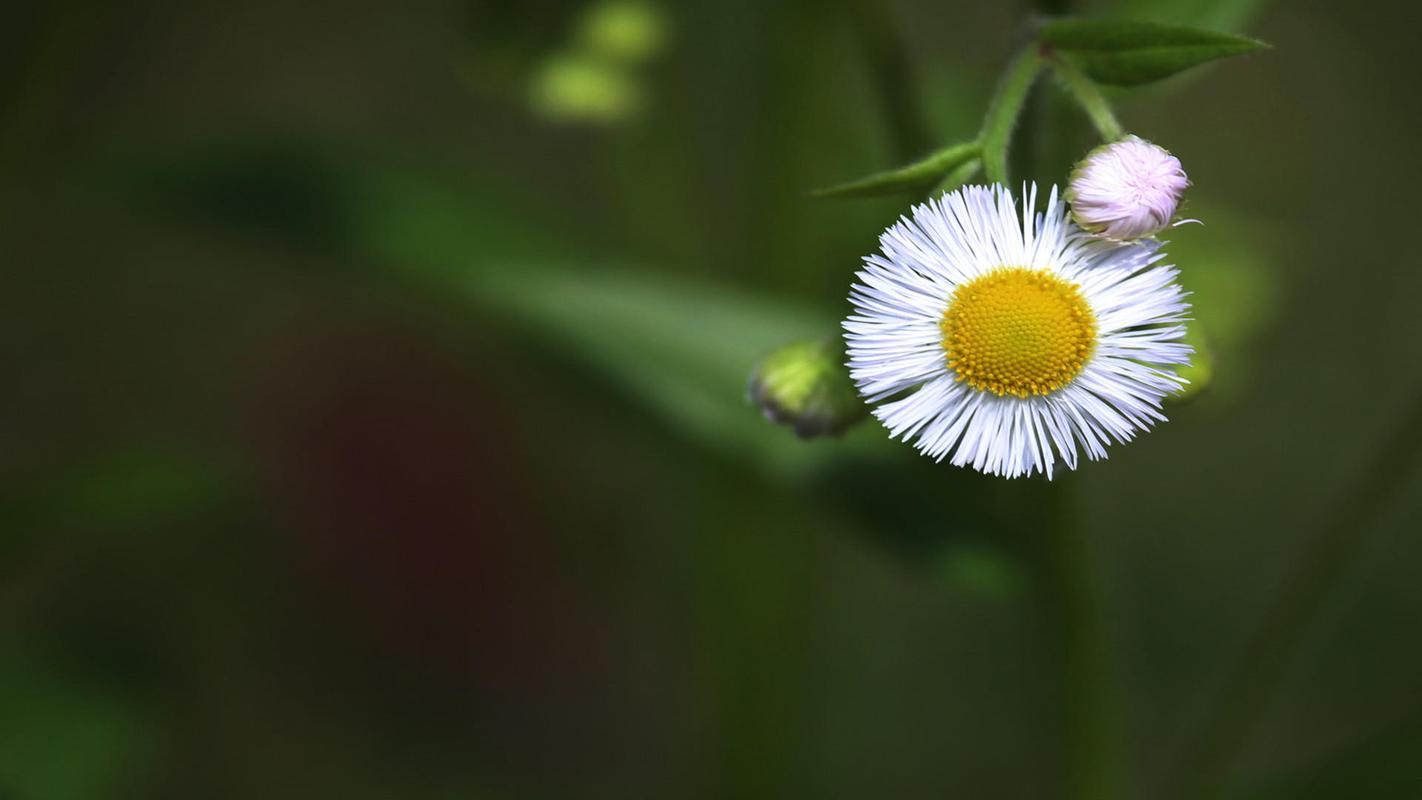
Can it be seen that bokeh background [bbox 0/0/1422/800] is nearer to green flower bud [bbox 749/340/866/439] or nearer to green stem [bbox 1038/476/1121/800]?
green stem [bbox 1038/476/1121/800]

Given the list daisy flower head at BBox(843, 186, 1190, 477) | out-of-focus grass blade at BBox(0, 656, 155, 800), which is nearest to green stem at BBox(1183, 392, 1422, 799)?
daisy flower head at BBox(843, 186, 1190, 477)

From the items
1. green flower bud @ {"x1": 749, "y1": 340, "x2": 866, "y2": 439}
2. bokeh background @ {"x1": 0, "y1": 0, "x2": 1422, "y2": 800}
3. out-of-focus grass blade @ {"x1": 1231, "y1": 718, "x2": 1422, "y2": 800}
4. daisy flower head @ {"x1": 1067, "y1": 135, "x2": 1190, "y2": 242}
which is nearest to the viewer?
daisy flower head @ {"x1": 1067, "y1": 135, "x2": 1190, "y2": 242}

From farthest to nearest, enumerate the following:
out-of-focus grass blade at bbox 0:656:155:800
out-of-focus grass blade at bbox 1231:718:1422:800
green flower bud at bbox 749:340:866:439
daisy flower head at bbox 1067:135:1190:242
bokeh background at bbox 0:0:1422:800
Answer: bokeh background at bbox 0:0:1422:800, out-of-focus grass blade at bbox 0:656:155:800, out-of-focus grass blade at bbox 1231:718:1422:800, green flower bud at bbox 749:340:866:439, daisy flower head at bbox 1067:135:1190:242

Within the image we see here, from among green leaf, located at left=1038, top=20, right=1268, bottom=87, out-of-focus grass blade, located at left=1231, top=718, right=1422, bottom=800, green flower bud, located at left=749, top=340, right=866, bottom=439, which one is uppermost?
green leaf, located at left=1038, top=20, right=1268, bottom=87

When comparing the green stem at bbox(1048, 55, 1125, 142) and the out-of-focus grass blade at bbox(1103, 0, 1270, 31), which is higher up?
the out-of-focus grass blade at bbox(1103, 0, 1270, 31)

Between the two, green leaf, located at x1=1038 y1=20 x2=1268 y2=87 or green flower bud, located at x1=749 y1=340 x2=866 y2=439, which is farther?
green flower bud, located at x1=749 y1=340 x2=866 y2=439

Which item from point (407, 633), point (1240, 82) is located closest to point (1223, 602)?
point (1240, 82)

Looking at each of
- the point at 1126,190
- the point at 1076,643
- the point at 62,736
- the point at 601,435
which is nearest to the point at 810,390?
the point at 1126,190
